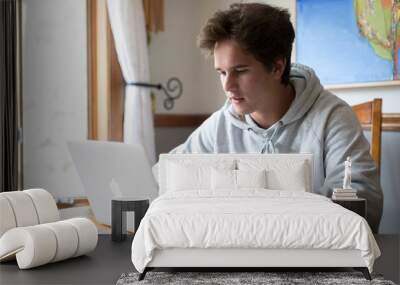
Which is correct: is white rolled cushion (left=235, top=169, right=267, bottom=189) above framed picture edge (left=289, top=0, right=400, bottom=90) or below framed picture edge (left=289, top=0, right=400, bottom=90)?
below

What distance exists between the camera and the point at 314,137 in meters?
2.14

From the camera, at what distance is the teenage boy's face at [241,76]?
1.97 metres

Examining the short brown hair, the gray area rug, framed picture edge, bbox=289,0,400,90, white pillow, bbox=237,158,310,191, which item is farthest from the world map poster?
the gray area rug

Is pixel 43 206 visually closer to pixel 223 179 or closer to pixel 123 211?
pixel 123 211

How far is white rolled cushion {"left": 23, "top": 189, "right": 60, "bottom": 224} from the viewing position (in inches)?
59.1

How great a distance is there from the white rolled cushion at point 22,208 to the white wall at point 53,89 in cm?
268

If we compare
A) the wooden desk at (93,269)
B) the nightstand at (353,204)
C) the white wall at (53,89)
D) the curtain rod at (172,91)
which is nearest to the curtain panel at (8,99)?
the white wall at (53,89)

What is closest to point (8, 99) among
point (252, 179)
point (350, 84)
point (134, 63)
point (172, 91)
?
point (134, 63)

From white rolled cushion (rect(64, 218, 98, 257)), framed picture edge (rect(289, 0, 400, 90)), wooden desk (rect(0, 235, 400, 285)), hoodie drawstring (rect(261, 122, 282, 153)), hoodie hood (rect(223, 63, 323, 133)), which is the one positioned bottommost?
wooden desk (rect(0, 235, 400, 285))

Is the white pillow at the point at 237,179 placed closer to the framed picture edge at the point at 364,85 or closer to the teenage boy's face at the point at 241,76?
the teenage boy's face at the point at 241,76

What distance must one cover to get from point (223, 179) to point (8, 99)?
247 cm

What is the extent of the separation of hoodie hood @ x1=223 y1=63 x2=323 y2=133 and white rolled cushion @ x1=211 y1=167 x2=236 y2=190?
54 cm

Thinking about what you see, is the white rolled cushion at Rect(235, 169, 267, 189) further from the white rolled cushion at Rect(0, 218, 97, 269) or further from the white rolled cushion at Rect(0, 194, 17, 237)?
the white rolled cushion at Rect(0, 194, 17, 237)

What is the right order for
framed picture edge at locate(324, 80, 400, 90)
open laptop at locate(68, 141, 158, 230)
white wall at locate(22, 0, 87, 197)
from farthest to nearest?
white wall at locate(22, 0, 87, 197) < framed picture edge at locate(324, 80, 400, 90) < open laptop at locate(68, 141, 158, 230)
